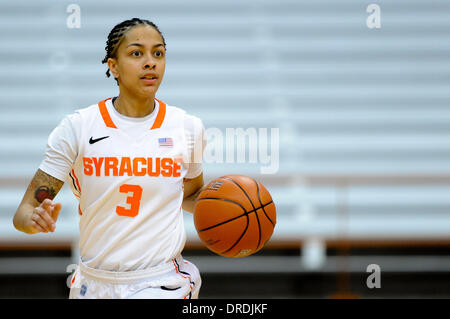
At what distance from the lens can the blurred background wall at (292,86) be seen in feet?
23.3

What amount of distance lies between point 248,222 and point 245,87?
5.38 m

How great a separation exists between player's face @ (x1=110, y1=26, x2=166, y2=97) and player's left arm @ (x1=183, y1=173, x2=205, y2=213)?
1.75 ft

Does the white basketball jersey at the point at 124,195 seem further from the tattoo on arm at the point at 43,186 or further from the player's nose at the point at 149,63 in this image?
the player's nose at the point at 149,63

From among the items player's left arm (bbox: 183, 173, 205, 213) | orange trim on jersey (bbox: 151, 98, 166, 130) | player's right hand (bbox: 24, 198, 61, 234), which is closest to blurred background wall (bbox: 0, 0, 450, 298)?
player's left arm (bbox: 183, 173, 205, 213)

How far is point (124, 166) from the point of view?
2260 mm

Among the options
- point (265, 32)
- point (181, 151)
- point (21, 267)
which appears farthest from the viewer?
point (265, 32)

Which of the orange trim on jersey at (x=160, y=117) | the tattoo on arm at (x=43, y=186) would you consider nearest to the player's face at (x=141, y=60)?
the orange trim on jersey at (x=160, y=117)

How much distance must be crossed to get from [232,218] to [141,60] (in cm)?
74

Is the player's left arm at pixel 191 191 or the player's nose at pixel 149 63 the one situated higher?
the player's nose at pixel 149 63

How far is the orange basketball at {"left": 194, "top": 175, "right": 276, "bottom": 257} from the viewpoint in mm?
2426

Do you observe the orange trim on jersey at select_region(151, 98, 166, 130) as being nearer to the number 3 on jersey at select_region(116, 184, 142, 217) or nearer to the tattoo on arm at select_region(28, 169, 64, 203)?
the number 3 on jersey at select_region(116, 184, 142, 217)

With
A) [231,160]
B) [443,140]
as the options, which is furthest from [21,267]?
[443,140]

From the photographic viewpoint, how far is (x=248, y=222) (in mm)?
2441
